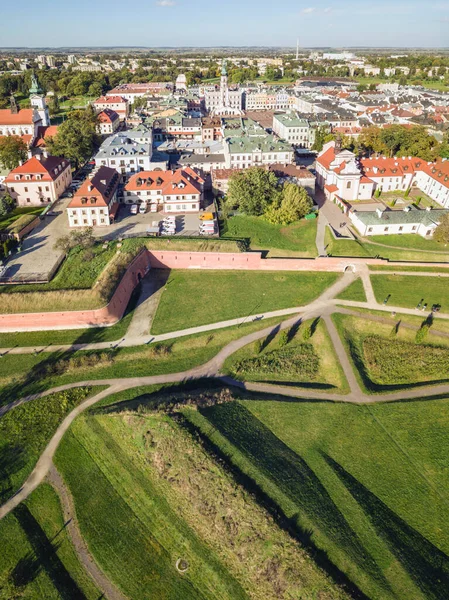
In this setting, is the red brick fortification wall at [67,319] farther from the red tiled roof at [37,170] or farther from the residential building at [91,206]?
the red tiled roof at [37,170]

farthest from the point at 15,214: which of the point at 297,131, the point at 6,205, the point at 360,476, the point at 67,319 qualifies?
the point at 297,131

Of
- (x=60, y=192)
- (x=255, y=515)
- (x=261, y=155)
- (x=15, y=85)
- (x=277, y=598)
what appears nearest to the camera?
(x=277, y=598)

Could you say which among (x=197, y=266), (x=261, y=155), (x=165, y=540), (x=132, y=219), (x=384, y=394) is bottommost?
(x=165, y=540)

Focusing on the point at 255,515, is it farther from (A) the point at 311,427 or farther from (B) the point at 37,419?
(B) the point at 37,419

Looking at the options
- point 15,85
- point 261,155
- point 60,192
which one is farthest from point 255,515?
point 15,85

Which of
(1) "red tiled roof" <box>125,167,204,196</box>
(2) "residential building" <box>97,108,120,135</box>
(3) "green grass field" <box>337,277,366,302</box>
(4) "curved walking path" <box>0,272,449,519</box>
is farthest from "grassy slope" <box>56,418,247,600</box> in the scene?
(2) "residential building" <box>97,108,120,135</box>

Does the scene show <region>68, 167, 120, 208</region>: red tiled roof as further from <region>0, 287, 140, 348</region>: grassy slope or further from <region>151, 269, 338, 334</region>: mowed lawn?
<region>0, 287, 140, 348</region>: grassy slope

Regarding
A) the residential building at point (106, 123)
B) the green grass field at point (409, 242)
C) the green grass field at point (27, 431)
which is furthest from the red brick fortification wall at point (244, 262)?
the residential building at point (106, 123)
